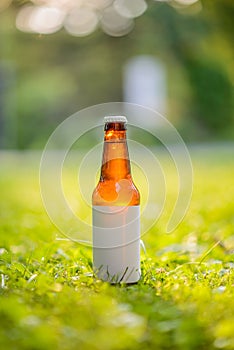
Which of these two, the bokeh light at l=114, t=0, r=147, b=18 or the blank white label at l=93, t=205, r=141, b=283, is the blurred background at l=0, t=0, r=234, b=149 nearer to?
the bokeh light at l=114, t=0, r=147, b=18

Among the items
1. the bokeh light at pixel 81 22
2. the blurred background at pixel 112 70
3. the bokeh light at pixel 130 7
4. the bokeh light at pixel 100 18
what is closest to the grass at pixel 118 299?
the blurred background at pixel 112 70

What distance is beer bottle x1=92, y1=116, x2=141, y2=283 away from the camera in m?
2.06

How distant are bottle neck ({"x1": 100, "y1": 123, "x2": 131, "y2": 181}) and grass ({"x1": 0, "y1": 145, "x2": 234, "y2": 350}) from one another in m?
0.34

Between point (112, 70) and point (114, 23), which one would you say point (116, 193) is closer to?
point (114, 23)

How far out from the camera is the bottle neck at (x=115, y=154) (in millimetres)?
2090

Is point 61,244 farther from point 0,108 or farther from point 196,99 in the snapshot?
point 196,99

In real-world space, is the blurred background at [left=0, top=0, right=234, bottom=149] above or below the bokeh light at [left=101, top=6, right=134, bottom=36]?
below

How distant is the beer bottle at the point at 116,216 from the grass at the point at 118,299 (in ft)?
0.22

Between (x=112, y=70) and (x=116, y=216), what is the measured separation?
17.2 m

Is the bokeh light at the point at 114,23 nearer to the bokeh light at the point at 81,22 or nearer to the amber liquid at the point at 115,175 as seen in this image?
the bokeh light at the point at 81,22

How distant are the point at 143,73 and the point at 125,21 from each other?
63.2 inches

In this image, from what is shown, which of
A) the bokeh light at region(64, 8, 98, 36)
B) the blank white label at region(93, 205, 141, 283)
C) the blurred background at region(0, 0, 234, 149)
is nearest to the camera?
the blank white label at region(93, 205, 141, 283)

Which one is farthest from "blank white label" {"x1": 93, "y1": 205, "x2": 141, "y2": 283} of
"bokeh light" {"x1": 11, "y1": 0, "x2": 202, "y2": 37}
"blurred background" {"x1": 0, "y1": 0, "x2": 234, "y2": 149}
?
"bokeh light" {"x1": 11, "y1": 0, "x2": 202, "y2": 37}

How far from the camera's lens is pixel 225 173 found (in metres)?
7.78
